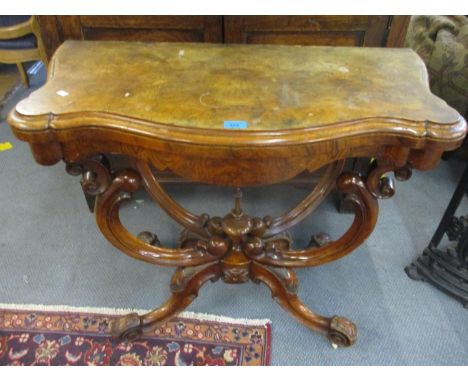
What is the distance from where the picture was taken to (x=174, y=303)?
1.05 metres

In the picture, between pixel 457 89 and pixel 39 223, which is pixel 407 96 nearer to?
pixel 457 89

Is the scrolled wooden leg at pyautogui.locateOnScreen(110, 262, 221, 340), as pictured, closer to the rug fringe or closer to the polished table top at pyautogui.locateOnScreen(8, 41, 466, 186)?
the rug fringe

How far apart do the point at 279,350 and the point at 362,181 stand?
1.80 feet

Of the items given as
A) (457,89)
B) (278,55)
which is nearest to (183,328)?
(278,55)

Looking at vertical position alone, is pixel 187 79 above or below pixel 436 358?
above

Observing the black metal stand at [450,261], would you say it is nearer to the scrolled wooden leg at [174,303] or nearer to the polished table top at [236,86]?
the polished table top at [236,86]

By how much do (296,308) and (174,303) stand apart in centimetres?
34

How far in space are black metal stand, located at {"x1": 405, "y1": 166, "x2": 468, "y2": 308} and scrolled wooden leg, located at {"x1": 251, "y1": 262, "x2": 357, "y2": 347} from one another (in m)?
0.37

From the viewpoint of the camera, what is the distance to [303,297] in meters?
1.18

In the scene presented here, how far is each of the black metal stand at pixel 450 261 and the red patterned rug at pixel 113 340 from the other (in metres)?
0.55

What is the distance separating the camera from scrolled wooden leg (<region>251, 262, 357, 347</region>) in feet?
3.32

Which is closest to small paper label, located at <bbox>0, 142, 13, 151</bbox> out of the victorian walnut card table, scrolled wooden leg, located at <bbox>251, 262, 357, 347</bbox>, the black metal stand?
the victorian walnut card table

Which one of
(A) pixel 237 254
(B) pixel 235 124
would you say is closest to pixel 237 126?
(B) pixel 235 124

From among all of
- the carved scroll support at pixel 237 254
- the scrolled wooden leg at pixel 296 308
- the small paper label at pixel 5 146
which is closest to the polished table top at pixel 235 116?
the carved scroll support at pixel 237 254
